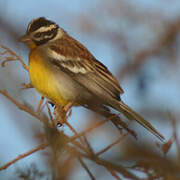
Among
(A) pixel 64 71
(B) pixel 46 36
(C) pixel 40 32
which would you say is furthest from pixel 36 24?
(A) pixel 64 71

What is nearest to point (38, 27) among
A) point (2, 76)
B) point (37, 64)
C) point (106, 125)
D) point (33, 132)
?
point (37, 64)

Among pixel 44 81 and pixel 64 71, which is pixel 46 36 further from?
pixel 44 81

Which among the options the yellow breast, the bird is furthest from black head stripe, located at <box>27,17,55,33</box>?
the yellow breast

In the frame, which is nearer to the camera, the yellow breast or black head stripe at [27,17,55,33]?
the yellow breast

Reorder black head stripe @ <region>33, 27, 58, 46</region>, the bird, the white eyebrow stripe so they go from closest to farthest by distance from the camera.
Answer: the bird → the white eyebrow stripe → black head stripe @ <region>33, 27, 58, 46</region>

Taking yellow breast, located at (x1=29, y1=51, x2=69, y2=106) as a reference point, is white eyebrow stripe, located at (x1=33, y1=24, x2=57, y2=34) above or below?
above

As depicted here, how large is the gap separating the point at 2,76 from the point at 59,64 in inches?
97.8

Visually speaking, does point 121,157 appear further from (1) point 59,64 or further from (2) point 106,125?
(1) point 59,64

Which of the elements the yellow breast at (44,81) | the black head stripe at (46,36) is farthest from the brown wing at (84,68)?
the yellow breast at (44,81)

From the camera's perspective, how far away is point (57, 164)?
1.14 m

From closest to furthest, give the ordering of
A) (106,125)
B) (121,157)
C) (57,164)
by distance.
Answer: (57,164), (121,157), (106,125)

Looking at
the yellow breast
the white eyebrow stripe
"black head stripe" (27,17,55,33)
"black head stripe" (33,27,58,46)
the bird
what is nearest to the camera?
the yellow breast

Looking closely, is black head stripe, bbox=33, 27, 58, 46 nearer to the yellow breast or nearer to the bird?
the bird

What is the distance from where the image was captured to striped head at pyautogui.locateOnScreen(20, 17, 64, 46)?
4.65 meters
